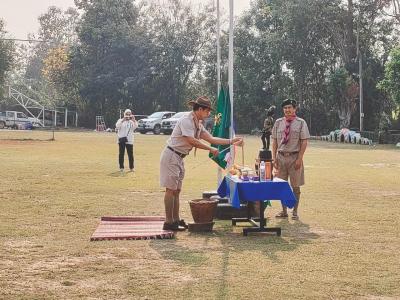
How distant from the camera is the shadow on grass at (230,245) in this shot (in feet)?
22.0

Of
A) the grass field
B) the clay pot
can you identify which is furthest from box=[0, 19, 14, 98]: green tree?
the clay pot

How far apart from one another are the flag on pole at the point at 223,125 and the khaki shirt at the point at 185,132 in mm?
1486

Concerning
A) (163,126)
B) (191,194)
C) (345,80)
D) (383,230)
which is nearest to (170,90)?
(163,126)

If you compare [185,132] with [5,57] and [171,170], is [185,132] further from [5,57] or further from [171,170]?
[5,57]

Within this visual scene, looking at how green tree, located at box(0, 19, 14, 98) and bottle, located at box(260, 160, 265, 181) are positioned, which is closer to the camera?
bottle, located at box(260, 160, 265, 181)

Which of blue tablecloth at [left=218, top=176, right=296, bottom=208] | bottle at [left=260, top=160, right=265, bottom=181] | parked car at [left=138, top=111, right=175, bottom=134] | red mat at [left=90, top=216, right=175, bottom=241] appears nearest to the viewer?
red mat at [left=90, top=216, right=175, bottom=241]

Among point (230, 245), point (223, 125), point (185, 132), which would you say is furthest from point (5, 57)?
point (230, 245)

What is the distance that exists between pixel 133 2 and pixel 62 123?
1400 centimetres

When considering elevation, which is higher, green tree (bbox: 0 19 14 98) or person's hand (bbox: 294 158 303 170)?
green tree (bbox: 0 19 14 98)

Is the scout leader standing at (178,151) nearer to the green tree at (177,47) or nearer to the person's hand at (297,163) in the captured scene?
the person's hand at (297,163)

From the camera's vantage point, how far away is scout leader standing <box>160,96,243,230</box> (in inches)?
330

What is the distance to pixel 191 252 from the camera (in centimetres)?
713

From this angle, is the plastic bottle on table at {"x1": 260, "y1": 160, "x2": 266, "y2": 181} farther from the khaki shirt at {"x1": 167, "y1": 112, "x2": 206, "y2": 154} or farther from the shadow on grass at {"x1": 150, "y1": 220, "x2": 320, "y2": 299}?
the khaki shirt at {"x1": 167, "y1": 112, "x2": 206, "y2": 154}

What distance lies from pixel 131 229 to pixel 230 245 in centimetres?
160
